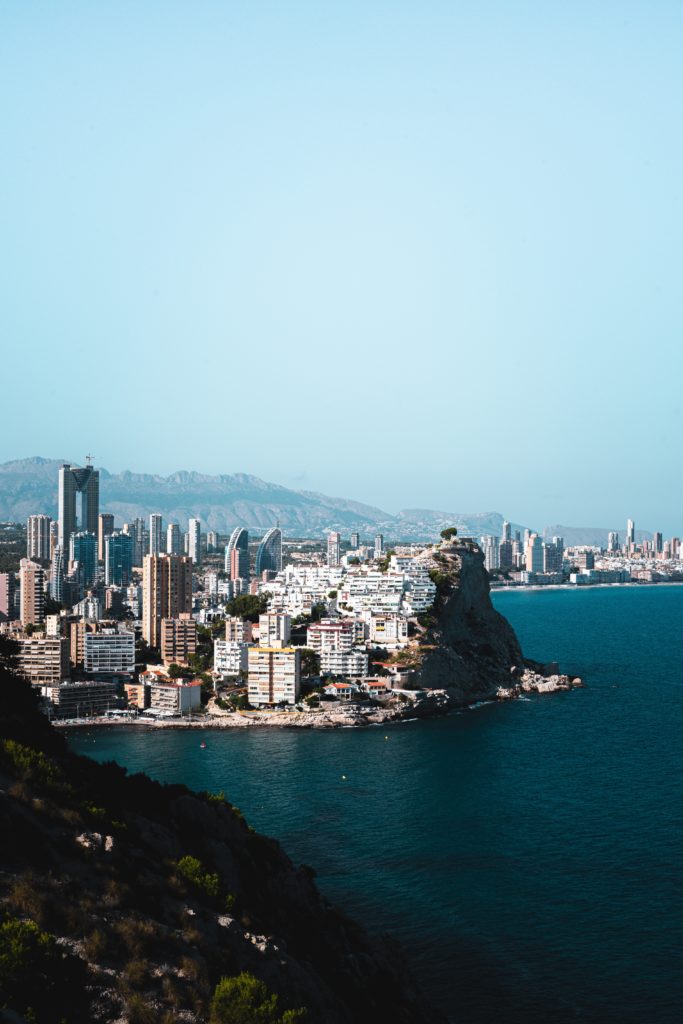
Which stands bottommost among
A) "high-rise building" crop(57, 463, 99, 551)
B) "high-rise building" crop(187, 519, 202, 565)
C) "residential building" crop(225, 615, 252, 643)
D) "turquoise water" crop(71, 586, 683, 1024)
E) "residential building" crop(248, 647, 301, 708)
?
"turquoise water" crop(71, 586, 683, 1024)

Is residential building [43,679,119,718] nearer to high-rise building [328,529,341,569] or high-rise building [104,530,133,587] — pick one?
high-rise building [104,530,133,587]

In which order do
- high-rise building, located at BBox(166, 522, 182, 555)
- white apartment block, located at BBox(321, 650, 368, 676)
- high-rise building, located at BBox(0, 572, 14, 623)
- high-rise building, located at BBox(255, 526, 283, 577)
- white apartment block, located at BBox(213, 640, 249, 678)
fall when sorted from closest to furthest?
1. white apartment block, located at BBox(321, 650, 368, 676)
2. white apartment block, located at BBox(213, 640, 249, 678)
3. high-rise building, located at BBox(0, 572, 14, 623)
4. high-rise building, located at BBox(255, 526, 283, 577)
5. high-rise building, located at BBox(166, 522, 182, 555)

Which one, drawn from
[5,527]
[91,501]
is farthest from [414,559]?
[5,527]

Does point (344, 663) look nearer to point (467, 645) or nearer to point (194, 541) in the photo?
point (467, 645)

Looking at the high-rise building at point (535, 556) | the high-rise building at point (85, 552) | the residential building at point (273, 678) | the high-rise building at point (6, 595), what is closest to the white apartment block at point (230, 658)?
the residential building at point (273, 678)

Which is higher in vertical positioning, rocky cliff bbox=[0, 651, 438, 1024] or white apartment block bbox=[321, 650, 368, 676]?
rocky cliff bbox=[0, 651, 438, 1024]

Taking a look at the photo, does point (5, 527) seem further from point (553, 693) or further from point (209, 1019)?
point (209, 1019)

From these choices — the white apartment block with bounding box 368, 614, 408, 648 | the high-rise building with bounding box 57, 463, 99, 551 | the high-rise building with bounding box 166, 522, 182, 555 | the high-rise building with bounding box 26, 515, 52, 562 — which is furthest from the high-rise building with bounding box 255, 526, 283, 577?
the white apartment block with bounding box 368, 614, 408, 648
